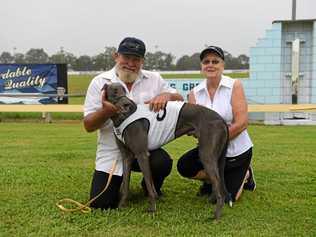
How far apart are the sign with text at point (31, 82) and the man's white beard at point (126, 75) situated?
12.3m

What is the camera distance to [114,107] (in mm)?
4070

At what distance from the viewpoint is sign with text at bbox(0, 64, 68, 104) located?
1650cm

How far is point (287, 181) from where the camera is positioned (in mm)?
5809

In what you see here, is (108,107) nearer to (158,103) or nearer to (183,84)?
(158,103)

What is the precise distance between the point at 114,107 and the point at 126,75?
1.39 ft

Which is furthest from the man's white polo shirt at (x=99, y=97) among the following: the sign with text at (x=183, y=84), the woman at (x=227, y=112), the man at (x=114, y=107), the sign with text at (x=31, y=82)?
the sign with text at (x=31, y=82)

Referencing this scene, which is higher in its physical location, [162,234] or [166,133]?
[166,133]

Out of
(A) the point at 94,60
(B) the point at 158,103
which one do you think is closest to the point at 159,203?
(B) the point at 158,103

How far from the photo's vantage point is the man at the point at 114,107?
13.9 feet

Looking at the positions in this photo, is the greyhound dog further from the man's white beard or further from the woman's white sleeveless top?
the woman's white sleeveless top

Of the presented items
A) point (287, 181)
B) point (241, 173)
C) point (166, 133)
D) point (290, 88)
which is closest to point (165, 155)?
point (166, 133)

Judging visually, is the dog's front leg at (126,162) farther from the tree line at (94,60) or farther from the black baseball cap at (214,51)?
the tree line at (94,60)

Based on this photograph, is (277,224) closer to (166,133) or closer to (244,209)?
(244,209)

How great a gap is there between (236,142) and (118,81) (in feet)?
4.29
